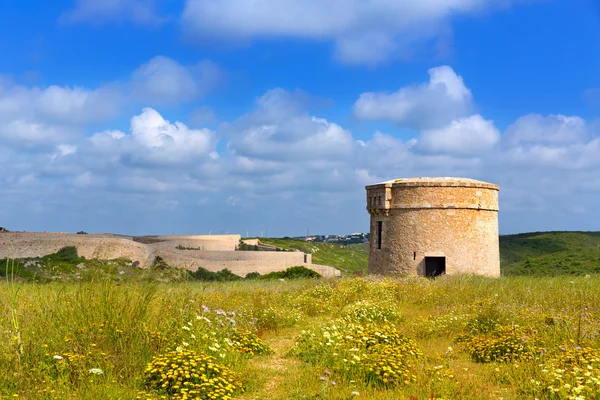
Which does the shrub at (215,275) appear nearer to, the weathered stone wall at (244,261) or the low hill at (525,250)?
the weathered stone wall at (244,261)

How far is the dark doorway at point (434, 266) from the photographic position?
20.4 metres

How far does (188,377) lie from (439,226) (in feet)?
50.7

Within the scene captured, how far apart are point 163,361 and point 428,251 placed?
1519cm

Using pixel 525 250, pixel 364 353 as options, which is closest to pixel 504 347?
pixel 364 353

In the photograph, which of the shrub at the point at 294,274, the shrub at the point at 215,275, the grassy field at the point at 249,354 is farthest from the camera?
the shrub at the point at 215,275

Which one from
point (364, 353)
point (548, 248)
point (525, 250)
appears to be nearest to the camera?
point (364, 353)

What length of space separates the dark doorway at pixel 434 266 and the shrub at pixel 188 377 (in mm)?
15348

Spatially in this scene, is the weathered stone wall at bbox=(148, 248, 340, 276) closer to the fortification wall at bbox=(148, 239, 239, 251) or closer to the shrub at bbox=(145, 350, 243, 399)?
the fortification wall at bbox=(148, 239, 239, 251)

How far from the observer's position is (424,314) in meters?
12.1

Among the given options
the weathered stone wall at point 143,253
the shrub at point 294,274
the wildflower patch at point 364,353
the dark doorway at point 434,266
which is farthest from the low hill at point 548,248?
the wildflower patch at point 364,353

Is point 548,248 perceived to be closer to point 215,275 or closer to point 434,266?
point 434,266

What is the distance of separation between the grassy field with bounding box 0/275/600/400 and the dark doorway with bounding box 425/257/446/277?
34.4ft

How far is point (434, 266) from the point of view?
20.8m

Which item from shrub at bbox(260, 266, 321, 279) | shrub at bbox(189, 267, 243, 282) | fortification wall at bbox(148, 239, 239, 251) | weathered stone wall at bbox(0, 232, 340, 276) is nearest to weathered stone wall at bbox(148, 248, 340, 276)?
weathered stone wall at bbox(0, 232, 340, 276)
